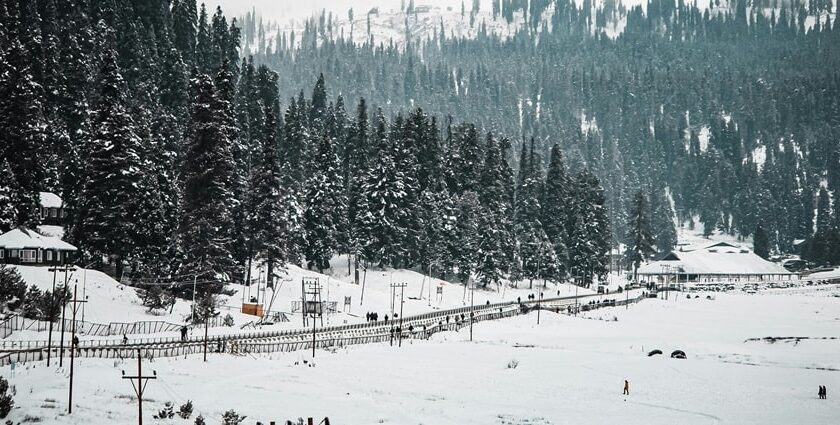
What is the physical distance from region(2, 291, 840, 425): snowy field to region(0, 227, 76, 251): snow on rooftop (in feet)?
79.0

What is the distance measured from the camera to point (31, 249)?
211 feet

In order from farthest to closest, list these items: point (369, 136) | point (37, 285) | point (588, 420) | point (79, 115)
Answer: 1. point (369, 136)
2. point (79, 115)
3. point (37, 285)
4. point (588, 420)

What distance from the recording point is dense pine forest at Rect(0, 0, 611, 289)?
223ft

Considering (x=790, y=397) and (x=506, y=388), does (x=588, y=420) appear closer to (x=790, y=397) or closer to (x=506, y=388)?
(x=506, y=388)

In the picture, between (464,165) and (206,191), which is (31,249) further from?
(464,165)

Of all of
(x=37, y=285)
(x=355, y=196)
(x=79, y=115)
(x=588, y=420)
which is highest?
(x=79, y=115)

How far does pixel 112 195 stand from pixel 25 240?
26.1 feet

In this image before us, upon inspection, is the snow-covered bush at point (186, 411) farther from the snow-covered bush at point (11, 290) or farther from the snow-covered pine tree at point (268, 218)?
the snow-covered pine tree at point (268, 218)

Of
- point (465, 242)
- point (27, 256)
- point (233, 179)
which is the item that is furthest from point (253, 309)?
point (465, 242)

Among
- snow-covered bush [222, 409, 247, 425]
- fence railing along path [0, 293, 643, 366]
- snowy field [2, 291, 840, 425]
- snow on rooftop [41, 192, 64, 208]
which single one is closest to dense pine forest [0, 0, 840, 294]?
snow on rooftop [41, 192, 64, 208]

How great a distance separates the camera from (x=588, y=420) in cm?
3888

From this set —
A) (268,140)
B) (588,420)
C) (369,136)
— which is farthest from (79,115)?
(588,420)

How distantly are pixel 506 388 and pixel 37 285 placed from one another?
37.2 meters

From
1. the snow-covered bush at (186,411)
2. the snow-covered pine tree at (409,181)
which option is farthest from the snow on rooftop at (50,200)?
the snow-covered bush at (186,411)
